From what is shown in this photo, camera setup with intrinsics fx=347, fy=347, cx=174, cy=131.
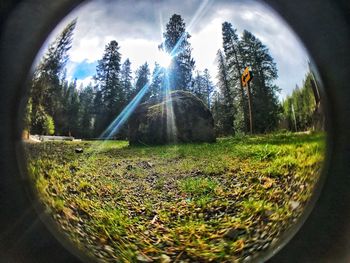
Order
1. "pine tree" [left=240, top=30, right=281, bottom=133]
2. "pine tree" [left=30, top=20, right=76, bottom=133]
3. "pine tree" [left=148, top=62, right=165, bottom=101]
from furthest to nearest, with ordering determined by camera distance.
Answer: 1. "pine tree" [left=30, top=20, right=76, bottom=133]
2. "pine tree" [left=240, top=30, right=281, bottom=133]
3. "pine tree" [left=148, top=62, right=165, bottom=101]

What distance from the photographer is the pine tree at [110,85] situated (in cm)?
186

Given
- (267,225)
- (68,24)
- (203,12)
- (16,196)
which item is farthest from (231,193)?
(16,196)

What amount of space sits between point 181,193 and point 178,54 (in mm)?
729

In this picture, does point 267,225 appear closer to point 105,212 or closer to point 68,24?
point 105,212

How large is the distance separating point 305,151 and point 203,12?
100 cm

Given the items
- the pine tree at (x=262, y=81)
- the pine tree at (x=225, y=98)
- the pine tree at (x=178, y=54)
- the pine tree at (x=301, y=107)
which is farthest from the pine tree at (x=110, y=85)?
the pine tree at (x=301, y=107)

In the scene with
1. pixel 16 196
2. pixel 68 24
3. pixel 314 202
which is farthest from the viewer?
pixel 16 196

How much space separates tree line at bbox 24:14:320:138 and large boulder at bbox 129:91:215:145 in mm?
38

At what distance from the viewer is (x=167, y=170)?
5.98 ft

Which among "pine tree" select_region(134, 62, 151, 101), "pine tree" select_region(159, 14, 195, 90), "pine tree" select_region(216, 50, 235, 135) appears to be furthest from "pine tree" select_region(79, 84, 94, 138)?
"pine tree" select_region(216, 50, 235, 135)

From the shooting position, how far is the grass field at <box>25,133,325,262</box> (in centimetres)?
182

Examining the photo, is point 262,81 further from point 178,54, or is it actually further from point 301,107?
point 178,54

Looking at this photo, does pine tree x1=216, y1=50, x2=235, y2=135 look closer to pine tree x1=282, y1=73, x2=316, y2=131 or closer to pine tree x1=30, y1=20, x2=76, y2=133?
pine tree x1=282, y1=73, x2=316, y2=131

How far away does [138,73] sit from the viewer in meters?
1.81
